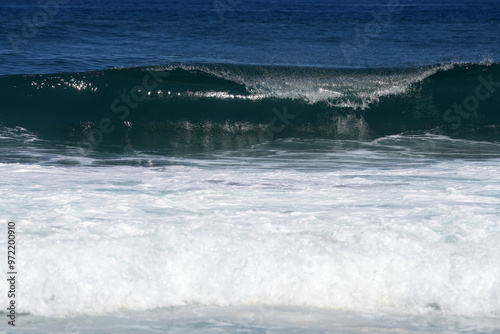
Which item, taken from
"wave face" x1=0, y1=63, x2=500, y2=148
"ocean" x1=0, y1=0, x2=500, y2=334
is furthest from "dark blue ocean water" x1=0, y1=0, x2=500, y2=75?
"wave face" x1=0, y1=63, x2=500, y2=148

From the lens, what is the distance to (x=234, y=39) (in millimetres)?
21859

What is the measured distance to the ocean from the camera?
4531 mm

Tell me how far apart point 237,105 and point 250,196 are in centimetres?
613

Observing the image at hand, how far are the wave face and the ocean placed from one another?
1.6 inches

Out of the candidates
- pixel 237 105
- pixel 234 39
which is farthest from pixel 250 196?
pixel 234 39

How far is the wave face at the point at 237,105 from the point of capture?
11.5 m

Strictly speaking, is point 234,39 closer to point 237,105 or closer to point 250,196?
point 237,105

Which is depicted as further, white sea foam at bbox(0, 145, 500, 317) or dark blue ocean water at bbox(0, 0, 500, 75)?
dark blue ocean water at bbox(0, 0, 500, 75)

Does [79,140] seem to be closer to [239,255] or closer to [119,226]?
[119,226]

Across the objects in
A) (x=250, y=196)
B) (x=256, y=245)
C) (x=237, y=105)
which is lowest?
(x=256, y=245)

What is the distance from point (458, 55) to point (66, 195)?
1459cm

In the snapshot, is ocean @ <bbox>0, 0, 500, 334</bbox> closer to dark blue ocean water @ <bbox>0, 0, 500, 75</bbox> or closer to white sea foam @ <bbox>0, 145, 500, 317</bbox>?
white sea foam @ <bbox>0, 145, 500, 317</bbox>

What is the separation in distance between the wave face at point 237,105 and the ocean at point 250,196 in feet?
0.14

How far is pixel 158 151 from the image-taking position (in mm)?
9906
